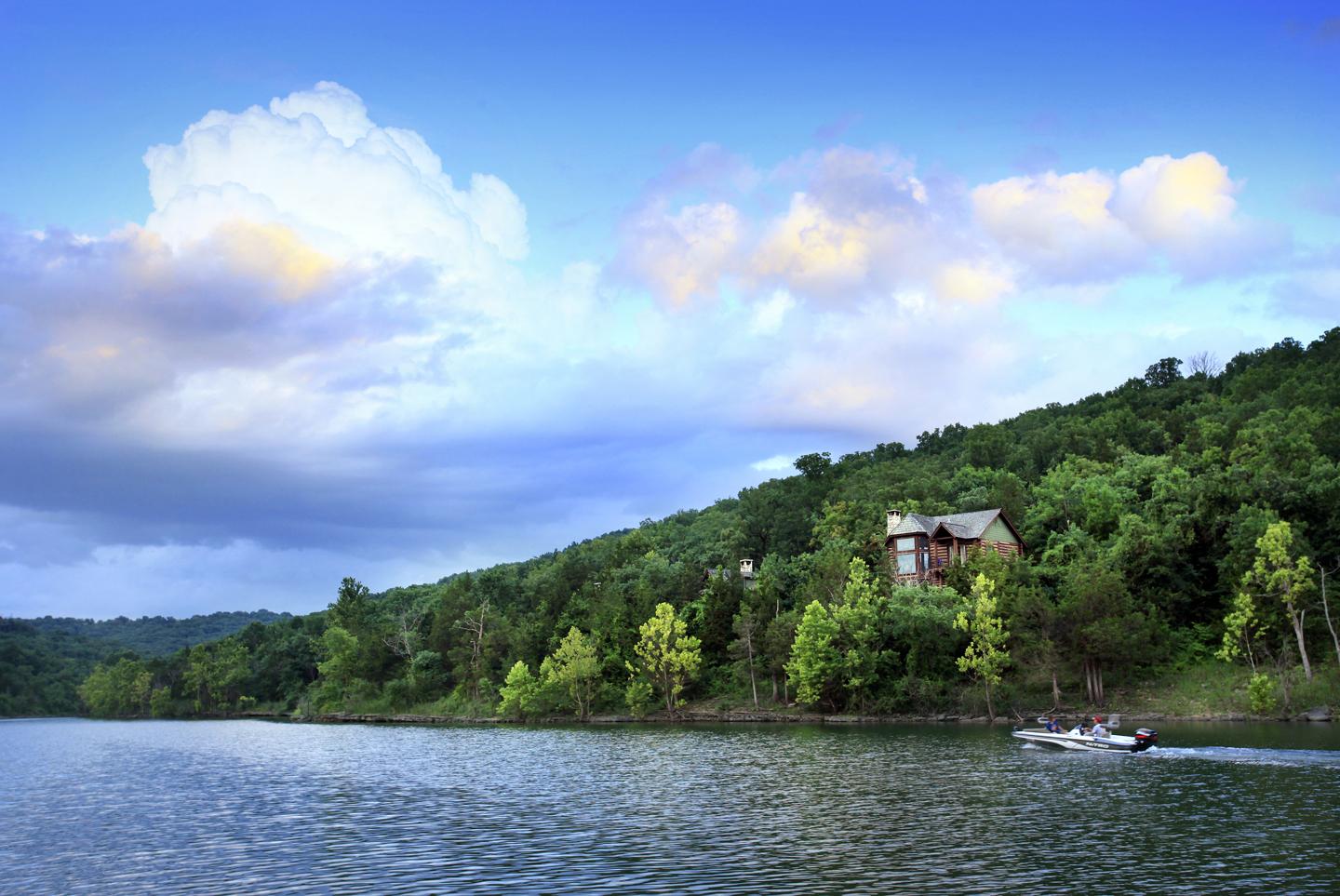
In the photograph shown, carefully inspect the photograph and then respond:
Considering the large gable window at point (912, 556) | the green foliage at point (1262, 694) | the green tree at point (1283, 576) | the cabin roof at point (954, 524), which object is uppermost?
the cabin roof at point (954, 524)

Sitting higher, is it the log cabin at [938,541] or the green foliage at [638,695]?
the log cabin at [938,541]

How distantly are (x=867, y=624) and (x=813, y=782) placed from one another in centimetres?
5104

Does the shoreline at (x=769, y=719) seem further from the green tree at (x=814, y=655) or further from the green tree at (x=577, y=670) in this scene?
the green tree at (x=814, y=655)

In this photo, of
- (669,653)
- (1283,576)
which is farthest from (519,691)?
(1283,576)

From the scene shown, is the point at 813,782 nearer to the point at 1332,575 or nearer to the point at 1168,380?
the point at 1332,575

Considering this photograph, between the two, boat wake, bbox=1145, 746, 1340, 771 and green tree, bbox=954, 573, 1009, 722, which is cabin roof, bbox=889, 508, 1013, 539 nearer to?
green tree, bbox=954, 573, 1009, 722

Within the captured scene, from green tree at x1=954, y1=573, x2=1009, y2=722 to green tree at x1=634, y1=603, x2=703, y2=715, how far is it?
3170 centimetres

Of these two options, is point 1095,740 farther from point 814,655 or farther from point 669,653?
point 669,653

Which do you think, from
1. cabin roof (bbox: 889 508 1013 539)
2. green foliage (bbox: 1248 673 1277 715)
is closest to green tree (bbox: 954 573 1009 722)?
cabin roof (bbox: 889 508 1013 539)

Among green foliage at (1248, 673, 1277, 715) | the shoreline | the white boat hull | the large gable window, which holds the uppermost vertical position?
the large gable window

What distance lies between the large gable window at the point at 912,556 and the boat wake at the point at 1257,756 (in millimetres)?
50907

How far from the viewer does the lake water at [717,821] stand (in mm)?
29531

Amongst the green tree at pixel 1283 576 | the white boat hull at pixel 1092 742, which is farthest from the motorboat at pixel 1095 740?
the green tree at pixel 1283 576

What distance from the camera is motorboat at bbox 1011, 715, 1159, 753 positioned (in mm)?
60594
